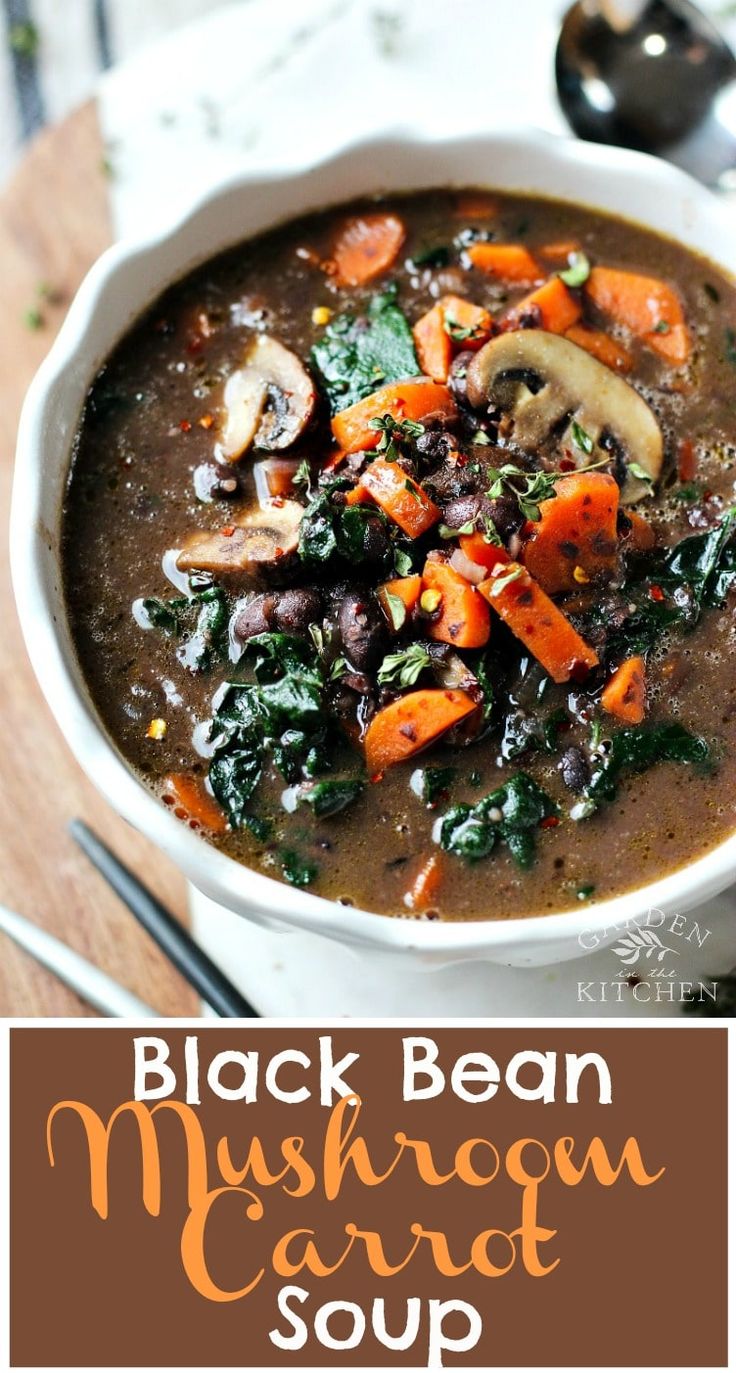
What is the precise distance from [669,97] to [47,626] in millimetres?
2823

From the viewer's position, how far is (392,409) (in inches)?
146

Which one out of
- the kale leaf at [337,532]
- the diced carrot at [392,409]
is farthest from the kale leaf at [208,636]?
the diced carrot at [392,409]

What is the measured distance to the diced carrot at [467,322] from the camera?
3904 mm

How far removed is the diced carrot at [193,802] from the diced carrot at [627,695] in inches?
38.4

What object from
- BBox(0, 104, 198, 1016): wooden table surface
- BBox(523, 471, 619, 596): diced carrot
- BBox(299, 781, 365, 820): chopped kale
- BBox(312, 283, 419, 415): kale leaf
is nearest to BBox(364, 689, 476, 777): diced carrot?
BBox(299, 781, 365, 820): chopped kale

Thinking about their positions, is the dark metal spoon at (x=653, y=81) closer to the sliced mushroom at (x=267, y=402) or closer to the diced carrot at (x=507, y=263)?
the diced carrot at (x=507, y=263)

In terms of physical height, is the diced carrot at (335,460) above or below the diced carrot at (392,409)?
below

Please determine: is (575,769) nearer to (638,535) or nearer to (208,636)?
(638,535)

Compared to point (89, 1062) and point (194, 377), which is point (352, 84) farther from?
point (89, 1062)

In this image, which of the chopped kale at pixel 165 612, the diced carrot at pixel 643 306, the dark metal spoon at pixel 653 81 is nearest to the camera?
the chopped kale at pixel 165 612

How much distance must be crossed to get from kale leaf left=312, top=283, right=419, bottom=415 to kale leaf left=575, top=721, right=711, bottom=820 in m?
1.12

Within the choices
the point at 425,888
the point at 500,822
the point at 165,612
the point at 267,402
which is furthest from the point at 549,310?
the point at 425,888

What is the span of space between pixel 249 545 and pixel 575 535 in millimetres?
802

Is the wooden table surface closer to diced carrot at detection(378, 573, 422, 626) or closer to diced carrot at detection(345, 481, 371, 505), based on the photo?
diced carrot at detection(378, 573, 422, 626)
